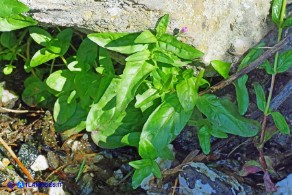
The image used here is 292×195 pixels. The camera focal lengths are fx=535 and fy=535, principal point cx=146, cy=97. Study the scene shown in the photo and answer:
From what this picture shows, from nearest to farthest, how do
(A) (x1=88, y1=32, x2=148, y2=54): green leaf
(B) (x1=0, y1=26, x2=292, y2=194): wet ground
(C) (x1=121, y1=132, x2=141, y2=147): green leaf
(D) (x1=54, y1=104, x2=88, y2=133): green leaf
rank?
(A) (x1=88, y1=32, x2=148, y2=54): green leaf
(C) (x1=121, y1=132, x2=141, y2=147): green leaf
(B) (x1=0, y1=26, x2=292, y2=194): wet ground
(D) (x1=54, y1=104, x2=88, y2=133): green leaf

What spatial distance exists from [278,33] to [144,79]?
73 centimetres

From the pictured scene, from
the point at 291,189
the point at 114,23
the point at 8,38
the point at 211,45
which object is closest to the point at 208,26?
the point at 211,45

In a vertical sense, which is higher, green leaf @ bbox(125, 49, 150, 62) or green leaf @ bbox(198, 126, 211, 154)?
green leaf @ bbox(125, 49, 150, 62)

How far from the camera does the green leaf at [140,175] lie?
2.45 metres

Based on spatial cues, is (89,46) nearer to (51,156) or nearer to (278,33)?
(51,156)

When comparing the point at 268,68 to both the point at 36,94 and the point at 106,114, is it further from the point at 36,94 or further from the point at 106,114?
the point at 36,94

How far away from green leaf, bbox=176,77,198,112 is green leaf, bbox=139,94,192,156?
7 centimetres

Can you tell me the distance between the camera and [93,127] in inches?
105

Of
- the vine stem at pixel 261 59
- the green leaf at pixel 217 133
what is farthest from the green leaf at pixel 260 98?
the green leaf at pixel 217 133

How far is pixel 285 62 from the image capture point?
248 centimetres

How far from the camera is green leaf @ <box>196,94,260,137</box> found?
2479 mm

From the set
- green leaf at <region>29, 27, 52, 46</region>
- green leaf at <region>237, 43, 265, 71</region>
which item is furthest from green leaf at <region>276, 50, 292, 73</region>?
green leaf at <region>29, 27, 52, 46</region>

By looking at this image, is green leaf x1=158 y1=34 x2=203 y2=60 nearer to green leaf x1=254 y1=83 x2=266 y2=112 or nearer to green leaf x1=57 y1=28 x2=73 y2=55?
green leaf x1=254 y1=83 x2=266 y2=112

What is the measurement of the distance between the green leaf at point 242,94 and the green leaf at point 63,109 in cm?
86
